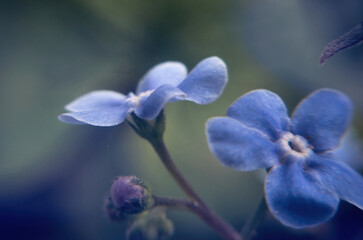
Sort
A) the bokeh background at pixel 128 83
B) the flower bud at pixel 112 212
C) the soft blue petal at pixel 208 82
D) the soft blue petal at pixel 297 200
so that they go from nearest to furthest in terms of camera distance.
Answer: the soft blue petal at pixel 297 200 < the soft blue petal at pixel 208 82 < the flower bud at pixel 112 212 < the bokeh background at pixel 128 83

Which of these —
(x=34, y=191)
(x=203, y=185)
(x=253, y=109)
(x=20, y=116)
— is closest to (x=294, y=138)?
(x=253, y=109)

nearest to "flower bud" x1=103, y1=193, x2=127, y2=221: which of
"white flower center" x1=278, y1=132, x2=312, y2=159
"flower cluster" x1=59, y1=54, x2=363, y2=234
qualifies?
"flower cluster" x1=59, y1=54, x2=363, y2=234

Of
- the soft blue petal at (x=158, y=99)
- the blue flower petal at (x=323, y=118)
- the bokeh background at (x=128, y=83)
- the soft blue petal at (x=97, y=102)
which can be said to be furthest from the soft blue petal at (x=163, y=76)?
the bokeh background at (x=128, y=83)

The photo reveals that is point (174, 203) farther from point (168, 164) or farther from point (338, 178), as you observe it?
point (338, 178)

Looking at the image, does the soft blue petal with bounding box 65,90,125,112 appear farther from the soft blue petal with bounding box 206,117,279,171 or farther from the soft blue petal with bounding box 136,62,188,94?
the soft blue petal with bounding box 206,117,279,171

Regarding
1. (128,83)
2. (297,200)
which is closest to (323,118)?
(297,200)

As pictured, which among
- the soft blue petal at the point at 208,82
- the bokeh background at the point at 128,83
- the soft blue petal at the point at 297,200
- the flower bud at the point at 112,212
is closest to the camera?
the soft blue petal at the point at 297,200

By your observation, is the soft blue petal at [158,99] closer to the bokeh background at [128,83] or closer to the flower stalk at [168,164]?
the flower stalk at [168,164]

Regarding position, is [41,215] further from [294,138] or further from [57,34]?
[294,138]
